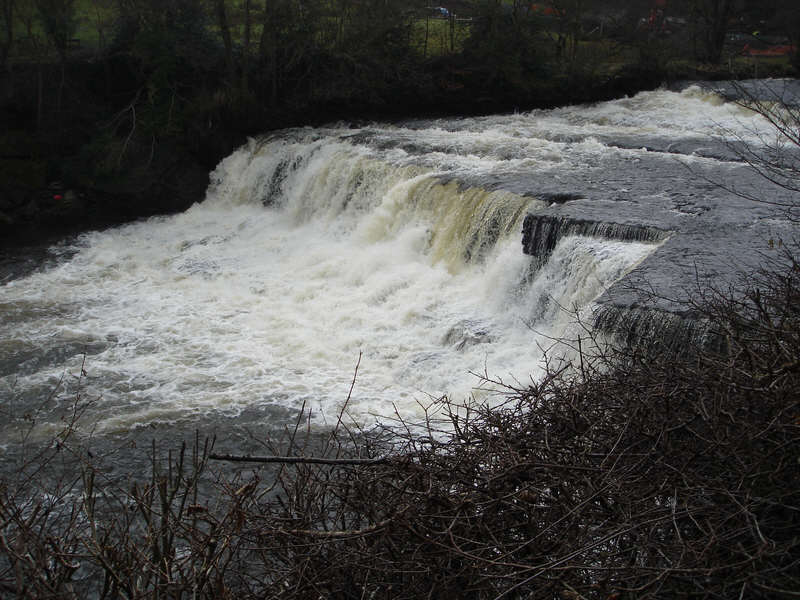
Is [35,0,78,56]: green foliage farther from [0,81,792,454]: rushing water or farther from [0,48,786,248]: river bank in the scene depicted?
[0,81,792,454]: rushing water

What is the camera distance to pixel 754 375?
4031 mm

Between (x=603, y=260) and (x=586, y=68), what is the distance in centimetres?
1448

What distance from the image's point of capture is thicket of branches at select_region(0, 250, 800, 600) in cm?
323

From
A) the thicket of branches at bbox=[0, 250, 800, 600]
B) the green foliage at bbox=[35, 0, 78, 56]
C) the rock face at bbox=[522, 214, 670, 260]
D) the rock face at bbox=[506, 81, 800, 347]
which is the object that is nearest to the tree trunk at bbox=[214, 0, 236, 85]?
the green foliage at bbox=[35, 0, 78, 56]

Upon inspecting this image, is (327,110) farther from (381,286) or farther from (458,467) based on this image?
(458,467)

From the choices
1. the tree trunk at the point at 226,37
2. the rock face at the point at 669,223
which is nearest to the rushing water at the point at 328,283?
the rock face at the point at 669,223

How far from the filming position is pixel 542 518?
142 inches

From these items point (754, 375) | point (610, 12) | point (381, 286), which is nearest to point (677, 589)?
point (754, 375)

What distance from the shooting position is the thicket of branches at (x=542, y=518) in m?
3.23

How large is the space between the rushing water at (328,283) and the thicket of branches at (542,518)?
274 centimetres

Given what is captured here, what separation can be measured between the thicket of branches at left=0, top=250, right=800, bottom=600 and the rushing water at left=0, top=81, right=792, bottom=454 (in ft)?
8.99

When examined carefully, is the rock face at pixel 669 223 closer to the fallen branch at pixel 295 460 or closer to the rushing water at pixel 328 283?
the rushing water at pixel 328 283

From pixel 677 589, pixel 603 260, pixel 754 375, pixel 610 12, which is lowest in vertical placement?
pixel 603 260

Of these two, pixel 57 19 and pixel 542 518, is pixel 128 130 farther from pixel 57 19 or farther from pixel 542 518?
pixel 542 518
